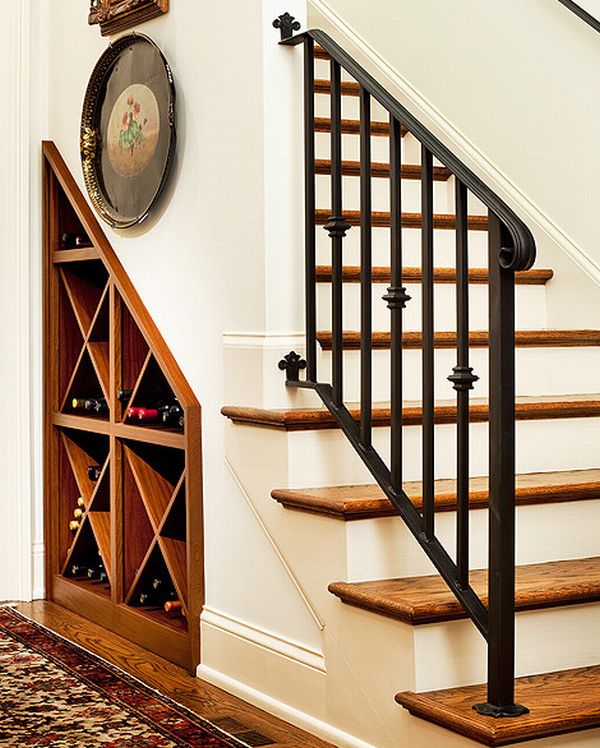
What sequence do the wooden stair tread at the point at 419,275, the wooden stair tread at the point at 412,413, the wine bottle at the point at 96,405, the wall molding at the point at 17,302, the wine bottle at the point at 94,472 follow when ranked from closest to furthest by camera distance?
the wooden stair tread at the point at 412,413
the wooden stair tread at the point at 419,275
the wine bottle at the point at 96,405
the wine bottle at the point at 94,472
the wall molding at the point at 17,302

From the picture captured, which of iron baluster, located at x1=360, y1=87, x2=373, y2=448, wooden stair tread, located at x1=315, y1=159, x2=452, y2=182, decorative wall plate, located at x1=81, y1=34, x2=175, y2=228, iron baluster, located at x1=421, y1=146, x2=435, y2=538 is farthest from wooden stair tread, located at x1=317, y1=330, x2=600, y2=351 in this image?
decorative wall plate, located at x1=81, y1=34, x2=175, y2=228

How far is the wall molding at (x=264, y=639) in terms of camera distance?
129 inches

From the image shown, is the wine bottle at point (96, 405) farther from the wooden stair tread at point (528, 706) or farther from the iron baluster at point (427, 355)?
the wooden stair tread at point (528, 706)

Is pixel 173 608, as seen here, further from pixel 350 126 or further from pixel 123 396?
pixel 350 126

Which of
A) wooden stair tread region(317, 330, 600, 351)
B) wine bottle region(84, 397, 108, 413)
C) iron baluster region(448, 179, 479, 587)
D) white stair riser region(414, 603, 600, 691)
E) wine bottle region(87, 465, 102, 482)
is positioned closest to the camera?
iron baluster region(448, 179, 479, 587)

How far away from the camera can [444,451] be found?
347cm

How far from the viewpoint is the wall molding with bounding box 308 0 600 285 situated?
4.31 meters

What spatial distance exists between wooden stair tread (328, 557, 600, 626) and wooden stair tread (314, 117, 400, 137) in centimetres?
174

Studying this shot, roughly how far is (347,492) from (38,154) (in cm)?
238

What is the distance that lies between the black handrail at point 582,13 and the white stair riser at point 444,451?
4.60 feet

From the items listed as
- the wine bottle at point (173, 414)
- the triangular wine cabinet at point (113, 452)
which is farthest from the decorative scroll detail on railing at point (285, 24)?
the wine bottle at point (173, 414)

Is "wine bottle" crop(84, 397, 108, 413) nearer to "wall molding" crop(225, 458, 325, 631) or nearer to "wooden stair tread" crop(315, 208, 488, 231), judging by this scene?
A: "wall molding" crop(225, 458, 325, 631)

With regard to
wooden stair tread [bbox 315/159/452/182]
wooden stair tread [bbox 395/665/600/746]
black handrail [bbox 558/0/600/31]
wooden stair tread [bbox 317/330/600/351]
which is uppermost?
black handrail [bbox 558/0/600/31]

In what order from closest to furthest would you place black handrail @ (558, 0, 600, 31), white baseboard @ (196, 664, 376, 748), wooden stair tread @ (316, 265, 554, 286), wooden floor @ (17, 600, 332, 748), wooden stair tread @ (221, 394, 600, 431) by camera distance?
white baseboard @ (196, 664, 376, 748)
wooden floor @ (17, 600, 332, 748)
wooden stair tread @ (221, 394, 600, 431)
wooden stair tread @ (316, 265, 554, 286)
black handrail @ (558, 0, 600, 31)
